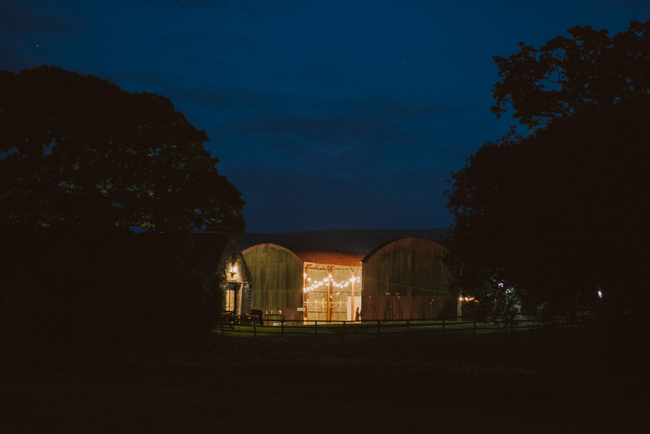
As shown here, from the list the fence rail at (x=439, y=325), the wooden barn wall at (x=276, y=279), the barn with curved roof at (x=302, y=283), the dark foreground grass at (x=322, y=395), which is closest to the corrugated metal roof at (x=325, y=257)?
the barn with curved roof at (x=302, y=283)

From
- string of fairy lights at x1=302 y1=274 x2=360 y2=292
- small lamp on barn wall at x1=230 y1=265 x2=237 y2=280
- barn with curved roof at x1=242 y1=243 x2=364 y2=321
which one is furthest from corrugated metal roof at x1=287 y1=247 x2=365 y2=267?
small lamp on barn wall at x1=230 y1=265 x2=237 y2=280

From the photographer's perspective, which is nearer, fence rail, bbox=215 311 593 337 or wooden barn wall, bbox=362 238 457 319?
fence rail, bbox=215 311 593 337

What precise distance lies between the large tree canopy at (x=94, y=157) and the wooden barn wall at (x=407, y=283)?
20.6 metres

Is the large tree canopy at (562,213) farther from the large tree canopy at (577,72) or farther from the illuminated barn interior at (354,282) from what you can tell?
the illuminated barn interior at (354,282)

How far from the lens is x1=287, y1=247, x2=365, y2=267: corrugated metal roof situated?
164 ft

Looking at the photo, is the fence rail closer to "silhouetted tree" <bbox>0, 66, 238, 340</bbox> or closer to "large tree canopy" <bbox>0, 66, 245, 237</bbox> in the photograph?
"silhouetted tree" <bbox>0, 66, 238, 340</bbox>

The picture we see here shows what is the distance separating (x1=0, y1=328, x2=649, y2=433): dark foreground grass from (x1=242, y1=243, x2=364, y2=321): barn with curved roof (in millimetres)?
26307

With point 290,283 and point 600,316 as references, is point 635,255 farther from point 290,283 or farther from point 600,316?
point 290,283

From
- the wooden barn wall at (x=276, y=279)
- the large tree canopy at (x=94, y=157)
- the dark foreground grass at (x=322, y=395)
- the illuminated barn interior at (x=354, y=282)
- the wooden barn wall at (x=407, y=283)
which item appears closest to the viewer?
the dark foreground grass at (x=322, y=395)

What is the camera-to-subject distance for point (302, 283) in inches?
1935

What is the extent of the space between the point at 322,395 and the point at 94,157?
16209mm

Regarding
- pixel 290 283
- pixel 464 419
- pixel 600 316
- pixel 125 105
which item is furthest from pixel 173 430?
pixel 290 283

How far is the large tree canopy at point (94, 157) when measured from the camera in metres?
25.1

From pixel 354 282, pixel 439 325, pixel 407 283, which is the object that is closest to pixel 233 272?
pixel 407 283
